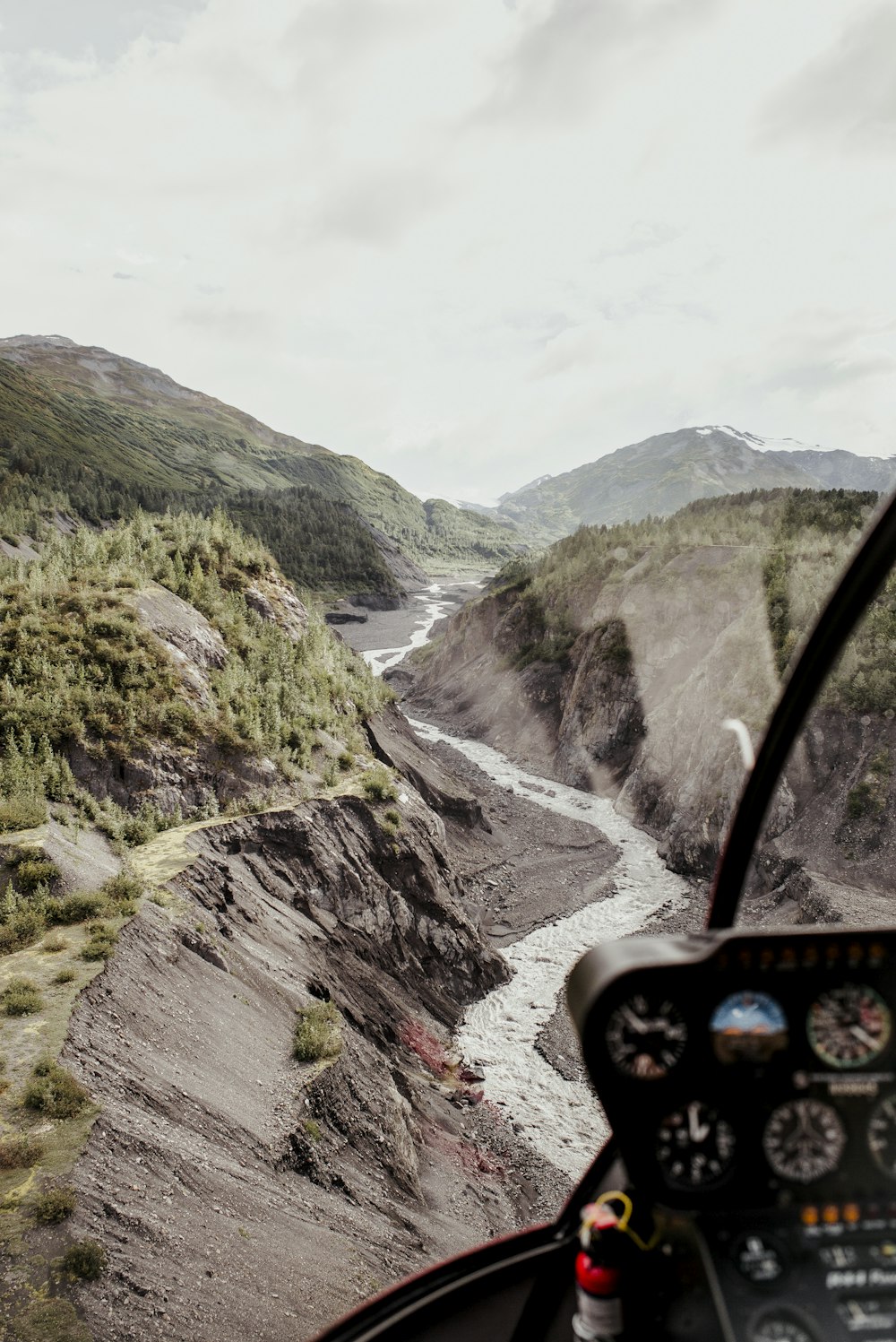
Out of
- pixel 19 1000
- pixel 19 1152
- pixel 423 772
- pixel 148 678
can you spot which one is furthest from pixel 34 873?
pixel 423 772

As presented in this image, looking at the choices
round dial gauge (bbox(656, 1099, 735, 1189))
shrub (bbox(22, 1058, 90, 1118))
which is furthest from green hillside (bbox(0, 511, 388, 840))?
round dial gauge (bbox(656, 1099, 735, 1189))

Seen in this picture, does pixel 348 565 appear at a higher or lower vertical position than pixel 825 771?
higher

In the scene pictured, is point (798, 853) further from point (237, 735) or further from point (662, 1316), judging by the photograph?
point (662, 1316)

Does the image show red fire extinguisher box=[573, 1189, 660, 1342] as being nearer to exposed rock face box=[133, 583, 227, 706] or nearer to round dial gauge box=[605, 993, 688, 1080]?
round dial gauge box=[605, 993, 688, 1080]

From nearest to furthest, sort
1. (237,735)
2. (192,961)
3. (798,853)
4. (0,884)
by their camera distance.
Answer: (0,884), (192,961), (237,735), (798,853)

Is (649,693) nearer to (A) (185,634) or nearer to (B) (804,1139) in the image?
(A) (185,634)

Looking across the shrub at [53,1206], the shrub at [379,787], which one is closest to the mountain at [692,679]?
the shrub at [379,787]

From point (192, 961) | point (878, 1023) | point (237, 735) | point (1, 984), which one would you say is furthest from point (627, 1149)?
point (237, 735)
